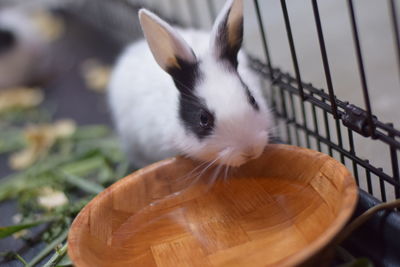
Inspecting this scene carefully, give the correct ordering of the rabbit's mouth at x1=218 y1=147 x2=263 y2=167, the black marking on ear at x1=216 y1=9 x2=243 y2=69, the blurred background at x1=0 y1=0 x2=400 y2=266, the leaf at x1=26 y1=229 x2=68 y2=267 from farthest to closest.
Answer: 1. the blurred background at x1=0 y1=0 x2=400 y2=266
2. the leaf at x1=26 y1=229 x2=68 y2=267
3. the black marking on ear at x1=216 y1=9 x2=243 y2=69
4. the rabbit's mouth at x1=218 y1=147 x2=263 y2=167

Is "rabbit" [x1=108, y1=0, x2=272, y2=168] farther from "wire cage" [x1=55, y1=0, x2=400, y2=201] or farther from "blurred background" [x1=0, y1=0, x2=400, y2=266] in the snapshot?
"blurred background" [x1=0, y1=0, x2=400, y2=266]

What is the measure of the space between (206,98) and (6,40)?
2377 mm

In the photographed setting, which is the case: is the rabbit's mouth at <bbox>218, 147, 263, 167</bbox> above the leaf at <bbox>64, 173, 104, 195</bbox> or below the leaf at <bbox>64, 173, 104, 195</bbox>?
above

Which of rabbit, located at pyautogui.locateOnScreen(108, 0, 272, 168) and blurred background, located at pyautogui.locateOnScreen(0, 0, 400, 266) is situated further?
blurred background, located at pyautogui.locateOnScreen(0, 0, 400, 266)

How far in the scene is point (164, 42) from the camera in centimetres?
139

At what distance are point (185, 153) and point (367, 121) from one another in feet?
1.69

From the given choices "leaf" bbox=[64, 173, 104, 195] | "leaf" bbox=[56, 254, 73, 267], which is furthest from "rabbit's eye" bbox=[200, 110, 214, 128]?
"leaf" bbox=[64, 173, 104, 195]

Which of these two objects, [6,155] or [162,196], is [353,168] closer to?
[162,196]

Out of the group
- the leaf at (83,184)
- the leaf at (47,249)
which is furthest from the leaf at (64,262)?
the leaf at (83,184)

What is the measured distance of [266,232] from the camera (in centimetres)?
121

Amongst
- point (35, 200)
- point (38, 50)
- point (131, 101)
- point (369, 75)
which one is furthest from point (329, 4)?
point (38, 50)

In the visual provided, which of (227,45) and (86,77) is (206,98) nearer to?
(227,45)

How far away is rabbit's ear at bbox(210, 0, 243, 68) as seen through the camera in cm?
137

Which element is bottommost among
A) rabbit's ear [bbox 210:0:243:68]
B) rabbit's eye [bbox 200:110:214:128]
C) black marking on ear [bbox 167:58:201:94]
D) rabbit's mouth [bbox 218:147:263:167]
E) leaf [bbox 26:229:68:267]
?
leaf [bbox 26:229:68:267]
